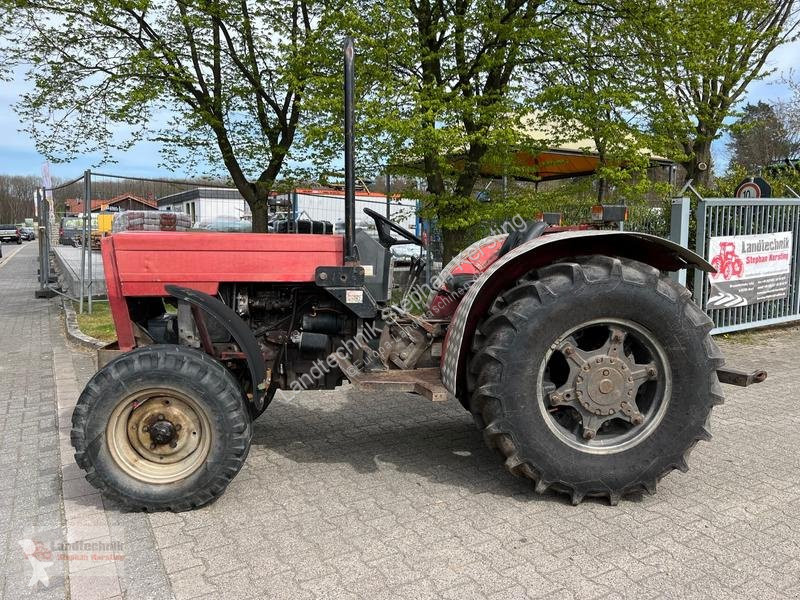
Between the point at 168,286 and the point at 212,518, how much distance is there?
1.25 m

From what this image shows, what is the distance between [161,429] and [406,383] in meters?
1.32

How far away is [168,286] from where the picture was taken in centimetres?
339

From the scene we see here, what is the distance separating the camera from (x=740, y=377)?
11.7 ft

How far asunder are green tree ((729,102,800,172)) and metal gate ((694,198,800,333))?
16.8m

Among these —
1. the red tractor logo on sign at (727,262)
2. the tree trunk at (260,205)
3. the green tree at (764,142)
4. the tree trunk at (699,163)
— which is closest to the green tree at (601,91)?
the red tractor logo on sign at (727,262)

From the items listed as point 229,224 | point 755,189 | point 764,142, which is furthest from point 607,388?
point 764,142

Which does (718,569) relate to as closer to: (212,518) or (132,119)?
(212,518)

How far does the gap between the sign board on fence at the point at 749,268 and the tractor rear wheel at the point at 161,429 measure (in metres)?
6.59

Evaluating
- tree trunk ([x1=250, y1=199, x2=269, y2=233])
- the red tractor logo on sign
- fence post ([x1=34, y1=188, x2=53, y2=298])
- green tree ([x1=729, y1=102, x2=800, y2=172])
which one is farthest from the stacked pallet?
green tree ([x1=729, y1=102, x2=800, y2=172])

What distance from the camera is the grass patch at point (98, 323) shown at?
26.6 ft

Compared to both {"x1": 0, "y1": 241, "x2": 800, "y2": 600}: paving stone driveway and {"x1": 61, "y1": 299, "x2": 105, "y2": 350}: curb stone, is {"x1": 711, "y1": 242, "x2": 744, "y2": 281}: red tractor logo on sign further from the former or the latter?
{"x1": 61, "y1": 299, "x2": 105, "y2": 350}: curb stone

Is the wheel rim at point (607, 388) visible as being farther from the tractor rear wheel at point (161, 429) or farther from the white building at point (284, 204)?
the white building at point (284, 204)

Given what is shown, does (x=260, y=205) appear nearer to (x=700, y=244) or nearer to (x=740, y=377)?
(x=700, y=244)

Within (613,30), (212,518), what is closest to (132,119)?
(613,30)
